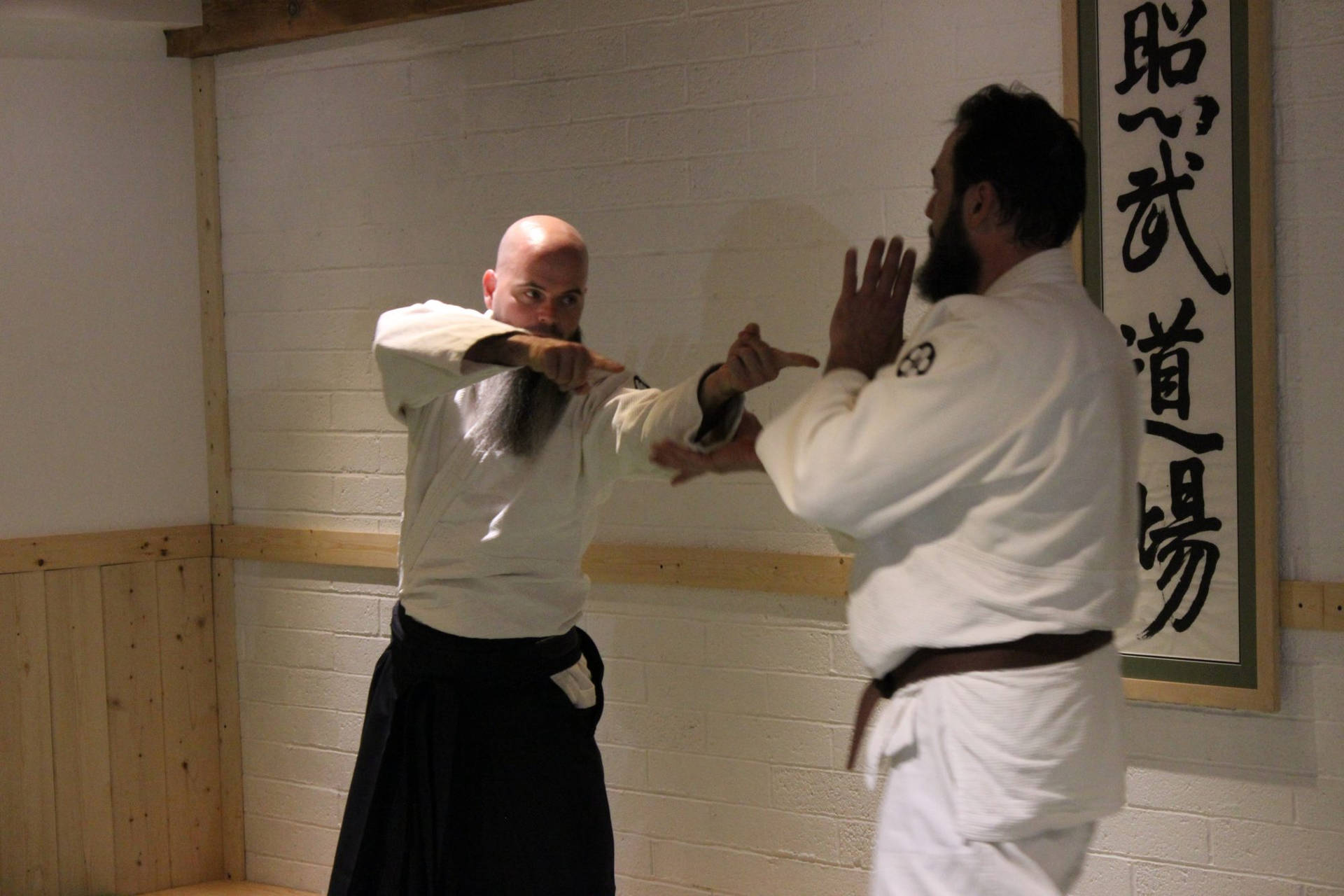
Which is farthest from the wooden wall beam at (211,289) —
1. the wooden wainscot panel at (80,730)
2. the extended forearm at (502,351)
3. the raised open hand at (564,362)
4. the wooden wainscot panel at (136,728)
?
the raised open hand at (564,362)

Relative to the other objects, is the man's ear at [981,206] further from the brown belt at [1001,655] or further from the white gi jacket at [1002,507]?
the brown belt at [1001,655]

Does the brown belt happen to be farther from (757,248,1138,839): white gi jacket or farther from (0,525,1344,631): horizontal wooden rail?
(0,525,1344,631): horizontal wooden rail

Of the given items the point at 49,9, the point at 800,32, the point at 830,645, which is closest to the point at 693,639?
the point at 830,645

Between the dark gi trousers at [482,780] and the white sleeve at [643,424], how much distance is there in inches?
16.0

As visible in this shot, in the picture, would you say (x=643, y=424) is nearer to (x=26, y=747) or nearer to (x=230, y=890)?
(x=26, y=747)

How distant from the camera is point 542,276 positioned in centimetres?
259

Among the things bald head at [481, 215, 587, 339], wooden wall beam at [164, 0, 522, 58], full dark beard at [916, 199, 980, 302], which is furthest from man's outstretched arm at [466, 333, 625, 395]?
wooden wall beam at [164, 0, 522, 58]

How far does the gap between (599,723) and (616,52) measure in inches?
73.1

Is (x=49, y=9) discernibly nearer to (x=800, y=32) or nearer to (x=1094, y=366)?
(x=800, y=32)

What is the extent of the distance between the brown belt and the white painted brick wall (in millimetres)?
1261

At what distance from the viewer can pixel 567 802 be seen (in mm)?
2613

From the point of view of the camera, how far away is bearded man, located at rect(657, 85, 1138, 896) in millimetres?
1781

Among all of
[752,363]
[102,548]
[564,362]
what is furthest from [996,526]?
[102,548]

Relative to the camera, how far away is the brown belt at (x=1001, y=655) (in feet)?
5.96
